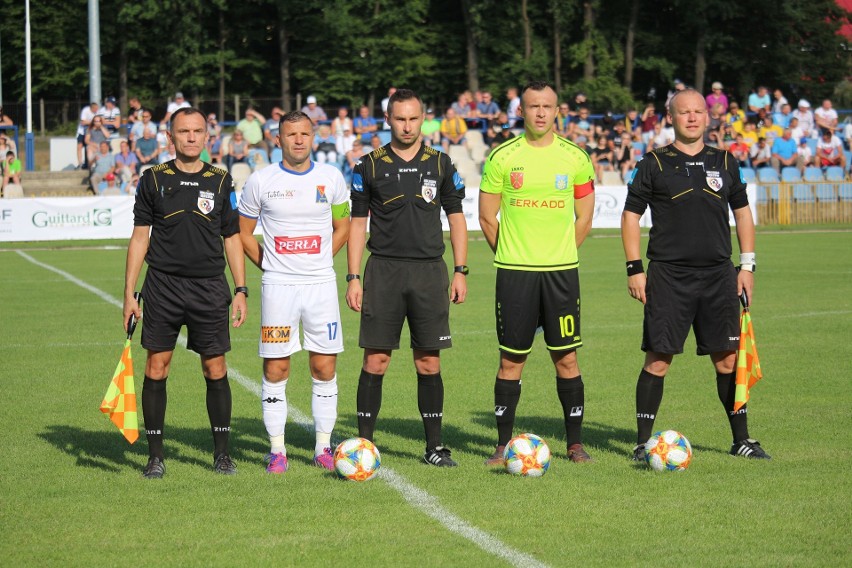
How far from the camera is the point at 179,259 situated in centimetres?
741

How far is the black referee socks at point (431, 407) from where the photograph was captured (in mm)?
7750

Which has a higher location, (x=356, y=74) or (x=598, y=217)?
(x=356, y=74)

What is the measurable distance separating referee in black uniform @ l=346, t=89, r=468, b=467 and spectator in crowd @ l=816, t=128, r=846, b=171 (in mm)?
27999

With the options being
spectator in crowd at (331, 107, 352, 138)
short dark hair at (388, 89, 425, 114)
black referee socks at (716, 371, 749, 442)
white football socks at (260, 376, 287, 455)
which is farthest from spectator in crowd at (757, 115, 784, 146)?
white football socks at (260, 376, 287, 455)

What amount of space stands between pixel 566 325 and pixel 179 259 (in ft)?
8.05

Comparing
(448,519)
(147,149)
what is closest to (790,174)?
(147,149)

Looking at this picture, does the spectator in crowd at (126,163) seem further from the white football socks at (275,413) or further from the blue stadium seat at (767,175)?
the white football socks at (275,413)

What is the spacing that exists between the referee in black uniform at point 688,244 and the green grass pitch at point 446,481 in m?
0.81

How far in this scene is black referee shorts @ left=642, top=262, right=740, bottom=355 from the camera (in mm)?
7668

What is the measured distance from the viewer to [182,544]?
598 centimetres

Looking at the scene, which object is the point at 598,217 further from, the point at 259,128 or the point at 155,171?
the point at 155,171

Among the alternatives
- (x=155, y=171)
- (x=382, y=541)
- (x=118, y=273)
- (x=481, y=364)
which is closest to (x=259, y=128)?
(x=118, y=273)

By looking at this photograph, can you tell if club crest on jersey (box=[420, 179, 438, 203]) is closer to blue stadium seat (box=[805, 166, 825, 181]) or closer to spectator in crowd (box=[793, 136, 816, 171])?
blue stadium seat (box=[805, 166, 825, 181])

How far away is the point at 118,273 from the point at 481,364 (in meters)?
11.1
